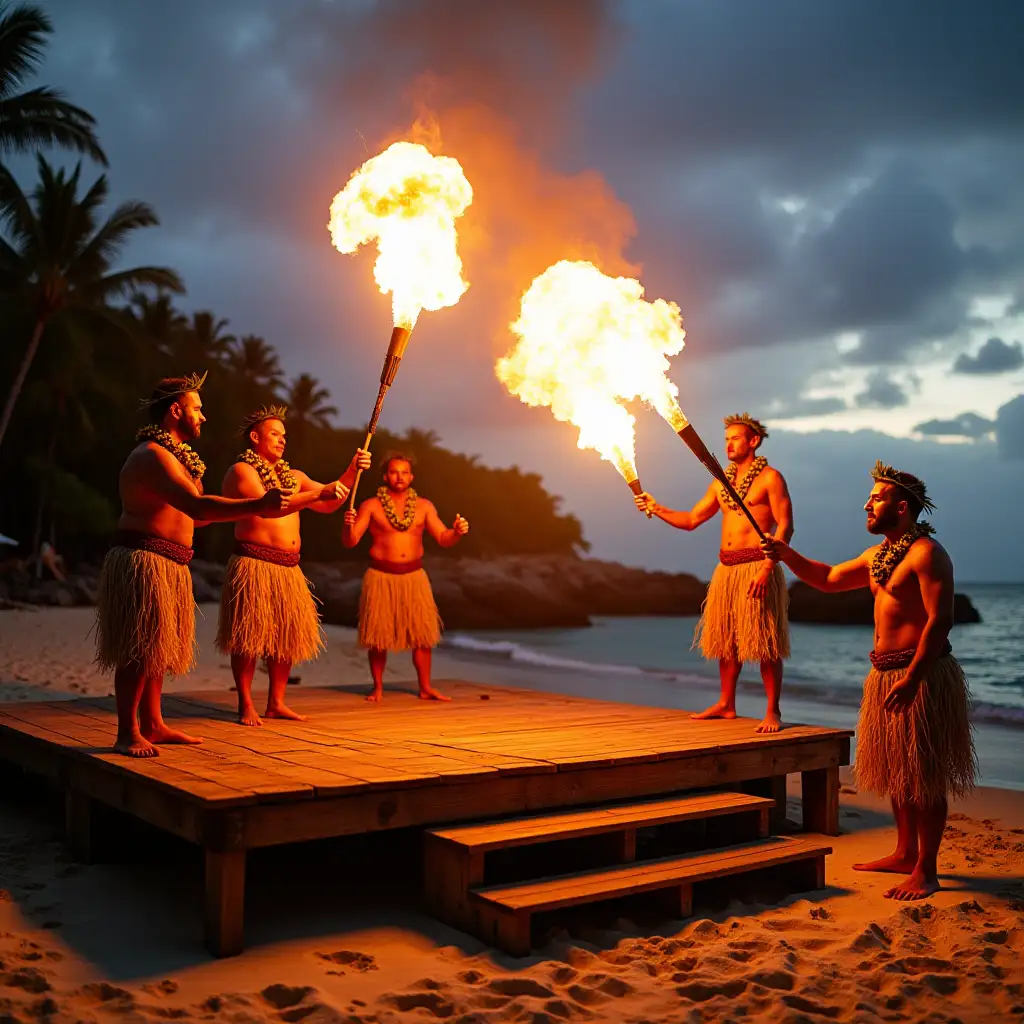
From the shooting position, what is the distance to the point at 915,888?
490 cm

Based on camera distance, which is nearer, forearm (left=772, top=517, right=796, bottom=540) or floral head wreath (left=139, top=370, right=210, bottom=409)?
floral head wreath (left=139, top=370, right=210, bottom=409)

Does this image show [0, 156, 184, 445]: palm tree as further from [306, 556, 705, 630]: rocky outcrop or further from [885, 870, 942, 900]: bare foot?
[885, 870, 942, 900]: bare foot

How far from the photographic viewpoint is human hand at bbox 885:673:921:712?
485 centimetres

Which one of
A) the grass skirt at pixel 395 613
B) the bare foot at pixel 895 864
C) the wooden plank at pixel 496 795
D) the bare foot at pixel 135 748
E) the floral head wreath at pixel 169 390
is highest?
the floral head wreath at pixel 169 390

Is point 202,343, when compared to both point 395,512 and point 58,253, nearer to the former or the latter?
point 58,253

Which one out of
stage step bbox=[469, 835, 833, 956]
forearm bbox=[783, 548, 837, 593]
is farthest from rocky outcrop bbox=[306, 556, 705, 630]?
stage step bbox=[469, 835, 833, 956]

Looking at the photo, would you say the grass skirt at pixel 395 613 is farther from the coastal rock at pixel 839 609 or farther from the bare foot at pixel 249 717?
the coastal rock at pixel 839 609

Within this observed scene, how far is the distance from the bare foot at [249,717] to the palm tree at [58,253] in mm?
18742

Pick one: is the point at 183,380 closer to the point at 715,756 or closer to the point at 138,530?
the point at 138,530

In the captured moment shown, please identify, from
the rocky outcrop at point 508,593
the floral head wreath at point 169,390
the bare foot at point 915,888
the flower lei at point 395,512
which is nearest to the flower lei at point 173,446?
the floral head wreath at point 169,390

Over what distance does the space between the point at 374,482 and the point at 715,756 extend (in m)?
39.2

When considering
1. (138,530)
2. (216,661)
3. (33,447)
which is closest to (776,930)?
(138,530)

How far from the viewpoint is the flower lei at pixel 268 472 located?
6.41 meters

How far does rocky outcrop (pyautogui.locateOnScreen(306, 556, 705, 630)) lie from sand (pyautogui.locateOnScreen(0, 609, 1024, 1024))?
25975mm
